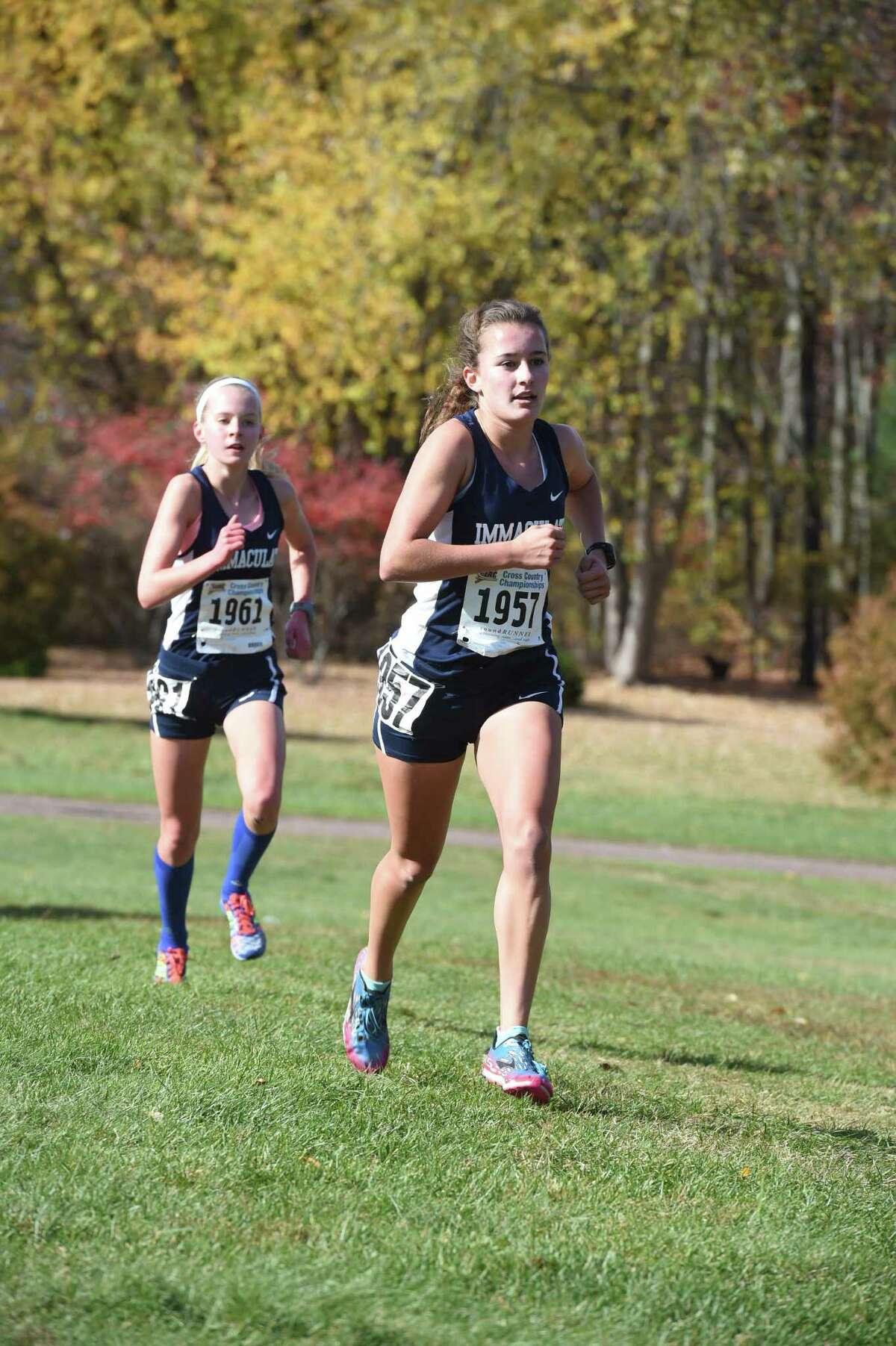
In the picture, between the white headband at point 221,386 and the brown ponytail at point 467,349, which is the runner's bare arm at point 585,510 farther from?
the white headband at point 221,386

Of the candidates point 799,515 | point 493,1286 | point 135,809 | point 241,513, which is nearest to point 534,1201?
point 493,1286

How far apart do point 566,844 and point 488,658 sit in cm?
1323

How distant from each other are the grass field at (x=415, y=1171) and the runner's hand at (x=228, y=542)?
65.5 inches

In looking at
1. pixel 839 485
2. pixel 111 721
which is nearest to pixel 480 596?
pixel 111 721

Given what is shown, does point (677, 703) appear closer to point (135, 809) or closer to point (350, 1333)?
point (135, 809)

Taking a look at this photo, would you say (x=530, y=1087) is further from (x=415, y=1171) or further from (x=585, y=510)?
→ (x=585, y=510)

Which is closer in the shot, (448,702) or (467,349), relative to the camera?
(448,702)

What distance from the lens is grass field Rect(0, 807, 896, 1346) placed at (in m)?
3.42

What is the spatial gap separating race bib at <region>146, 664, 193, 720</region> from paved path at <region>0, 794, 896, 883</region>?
1003cm

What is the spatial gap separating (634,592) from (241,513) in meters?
25.6

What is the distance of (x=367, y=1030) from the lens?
17.4 feet

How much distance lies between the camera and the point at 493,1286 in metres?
3.56

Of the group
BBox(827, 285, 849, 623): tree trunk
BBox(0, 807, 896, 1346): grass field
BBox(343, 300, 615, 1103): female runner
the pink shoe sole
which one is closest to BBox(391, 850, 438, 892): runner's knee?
BBox(343, 300, 615, 1103): female runner

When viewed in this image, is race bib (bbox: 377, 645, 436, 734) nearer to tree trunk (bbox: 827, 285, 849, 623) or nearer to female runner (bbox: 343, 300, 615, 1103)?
female runner (bbox: 343, 300, 615, 1103)
